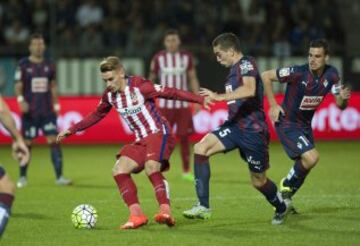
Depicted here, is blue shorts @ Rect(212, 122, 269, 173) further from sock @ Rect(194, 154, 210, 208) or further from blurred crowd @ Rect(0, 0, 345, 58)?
blurred crowd @ Rect(0, 0, 345, 58)

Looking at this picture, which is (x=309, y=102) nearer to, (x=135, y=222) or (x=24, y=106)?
(x=135, y=222)

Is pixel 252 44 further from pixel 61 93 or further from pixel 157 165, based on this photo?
pixel 157 165

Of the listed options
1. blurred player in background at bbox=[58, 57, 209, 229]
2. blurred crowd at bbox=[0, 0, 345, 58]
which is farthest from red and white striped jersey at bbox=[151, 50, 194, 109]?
blurred crowd at bbox=[0, 0, 345, 58]

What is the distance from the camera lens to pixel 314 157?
9.09 m

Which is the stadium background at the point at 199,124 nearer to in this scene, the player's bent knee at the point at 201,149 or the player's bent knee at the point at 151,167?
the player's bent knee at the point at 151,167

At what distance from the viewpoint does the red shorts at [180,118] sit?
13.2 meters

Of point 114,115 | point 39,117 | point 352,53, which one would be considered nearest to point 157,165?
point 39,117

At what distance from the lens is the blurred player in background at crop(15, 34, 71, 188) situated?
1273cm

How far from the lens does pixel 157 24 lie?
21.0 m

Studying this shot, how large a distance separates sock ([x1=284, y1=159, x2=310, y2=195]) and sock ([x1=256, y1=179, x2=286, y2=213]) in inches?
32.4

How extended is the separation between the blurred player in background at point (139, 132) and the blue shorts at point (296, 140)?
4.94 ft

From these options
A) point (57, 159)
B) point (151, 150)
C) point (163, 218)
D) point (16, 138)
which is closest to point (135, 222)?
point (163, 218)

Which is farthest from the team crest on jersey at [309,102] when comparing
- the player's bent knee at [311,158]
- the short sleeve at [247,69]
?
the short sleeve at [247,69]

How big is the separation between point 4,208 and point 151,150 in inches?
85.1
